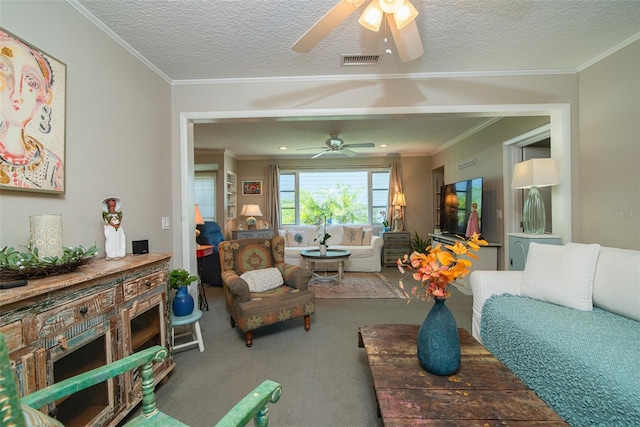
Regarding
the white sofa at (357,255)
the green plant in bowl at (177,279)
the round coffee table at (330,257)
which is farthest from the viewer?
the white sofa at (357,255)

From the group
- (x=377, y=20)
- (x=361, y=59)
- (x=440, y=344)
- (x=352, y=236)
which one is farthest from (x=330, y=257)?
(x=377, y=20)

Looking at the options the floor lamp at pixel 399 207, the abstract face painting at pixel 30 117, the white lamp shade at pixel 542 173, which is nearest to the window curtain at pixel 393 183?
the floor lamp at pixel 399 207

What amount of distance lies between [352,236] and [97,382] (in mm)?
5276

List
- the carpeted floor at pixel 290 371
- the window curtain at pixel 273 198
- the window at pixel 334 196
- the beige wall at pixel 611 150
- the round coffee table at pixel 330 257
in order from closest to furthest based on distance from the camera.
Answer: the carpeted floor at pixel 290 371
the beige wall at pixel 611 150
the round coffee table at pixel 330 257
the window curtain at pixel 273 198
the window at pixel 334 196

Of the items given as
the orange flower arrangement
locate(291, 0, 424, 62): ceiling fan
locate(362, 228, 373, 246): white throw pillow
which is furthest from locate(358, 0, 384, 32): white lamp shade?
locate(362, 228, 373, 246): white throw pillow

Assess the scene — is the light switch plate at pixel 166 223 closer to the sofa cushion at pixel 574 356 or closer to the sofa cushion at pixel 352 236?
the sofa cushion at pixel 574 356

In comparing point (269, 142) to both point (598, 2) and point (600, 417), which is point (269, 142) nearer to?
point (598, 2)

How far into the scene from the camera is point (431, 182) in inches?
261

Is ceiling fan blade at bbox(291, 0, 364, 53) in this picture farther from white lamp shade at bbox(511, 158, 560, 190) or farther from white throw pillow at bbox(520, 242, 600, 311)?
white lamp shade at bbox(511, 158, 560, 190)

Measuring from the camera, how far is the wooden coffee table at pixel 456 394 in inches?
40.7

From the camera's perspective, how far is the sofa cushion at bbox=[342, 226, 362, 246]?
19.6 feet

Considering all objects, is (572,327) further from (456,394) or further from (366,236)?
(366,236)

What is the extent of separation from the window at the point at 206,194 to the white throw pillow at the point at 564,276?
582cm

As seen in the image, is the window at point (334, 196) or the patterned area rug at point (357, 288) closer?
the patterned area rug at point (357, 288)
